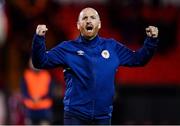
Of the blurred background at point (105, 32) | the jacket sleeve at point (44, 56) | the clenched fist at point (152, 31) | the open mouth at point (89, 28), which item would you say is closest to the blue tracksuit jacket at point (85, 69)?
the jacket sleeve at point (44, 56)

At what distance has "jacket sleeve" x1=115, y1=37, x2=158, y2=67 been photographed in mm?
6785

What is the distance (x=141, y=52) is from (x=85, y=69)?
62 centimetres

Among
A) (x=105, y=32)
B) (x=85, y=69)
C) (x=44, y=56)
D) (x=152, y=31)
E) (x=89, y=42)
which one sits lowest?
(x=85, y=69)

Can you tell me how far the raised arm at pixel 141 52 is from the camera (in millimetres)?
6762

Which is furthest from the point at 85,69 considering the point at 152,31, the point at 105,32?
the point at 105,32

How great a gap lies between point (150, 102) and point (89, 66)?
279 inches

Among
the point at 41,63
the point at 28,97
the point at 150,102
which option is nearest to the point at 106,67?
the point at 41,63

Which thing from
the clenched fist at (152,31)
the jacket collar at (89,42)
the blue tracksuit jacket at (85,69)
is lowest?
the blue tracksuit jacket at (85,69)

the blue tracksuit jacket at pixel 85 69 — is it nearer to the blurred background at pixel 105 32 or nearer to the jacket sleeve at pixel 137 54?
the jacket sleeve at pixel 137 54

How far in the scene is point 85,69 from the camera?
654cm

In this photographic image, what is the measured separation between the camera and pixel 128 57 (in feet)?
22.4

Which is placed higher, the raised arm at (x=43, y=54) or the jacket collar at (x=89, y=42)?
the jacket collar at (x=89, y=42)

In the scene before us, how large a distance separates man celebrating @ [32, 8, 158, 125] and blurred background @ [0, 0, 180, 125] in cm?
726

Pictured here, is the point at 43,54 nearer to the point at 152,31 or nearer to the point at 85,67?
the point at 85,67
